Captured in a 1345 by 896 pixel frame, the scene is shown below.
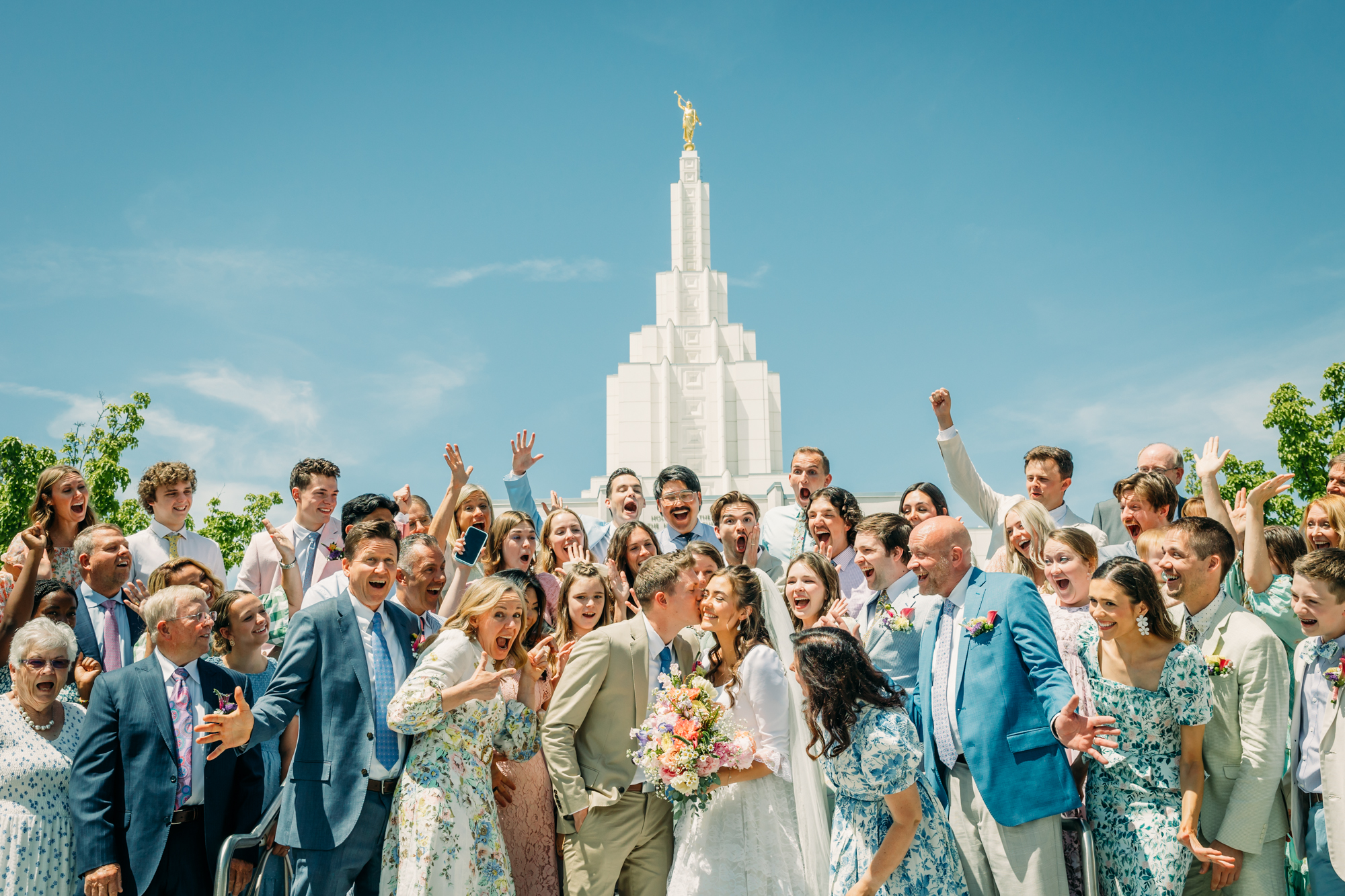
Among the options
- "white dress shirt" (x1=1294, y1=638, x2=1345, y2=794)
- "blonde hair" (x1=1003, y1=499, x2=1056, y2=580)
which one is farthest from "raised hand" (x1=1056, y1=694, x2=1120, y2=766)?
"blonde hair" (x1=1003, y1=499, x2=1056, y2=580)

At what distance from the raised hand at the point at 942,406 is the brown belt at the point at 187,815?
6.31m

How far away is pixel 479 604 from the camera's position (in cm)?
575

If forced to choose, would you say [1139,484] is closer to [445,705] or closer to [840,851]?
[840,851]

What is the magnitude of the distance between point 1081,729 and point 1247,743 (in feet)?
3.82

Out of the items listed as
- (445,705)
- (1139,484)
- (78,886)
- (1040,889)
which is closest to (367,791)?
(445,705)

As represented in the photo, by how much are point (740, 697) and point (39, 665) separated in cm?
413

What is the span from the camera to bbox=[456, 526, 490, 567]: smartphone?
8.43 m

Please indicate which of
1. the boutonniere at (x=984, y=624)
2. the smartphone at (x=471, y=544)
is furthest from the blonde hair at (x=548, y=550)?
the boutonniere at (x=984, y=624)

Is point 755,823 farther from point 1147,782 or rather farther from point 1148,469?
point 1148,469

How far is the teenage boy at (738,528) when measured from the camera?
8438 mm

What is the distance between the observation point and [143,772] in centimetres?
567

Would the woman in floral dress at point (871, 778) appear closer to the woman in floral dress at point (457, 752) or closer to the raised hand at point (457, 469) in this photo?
the woman in floral dress at point (457, 752)

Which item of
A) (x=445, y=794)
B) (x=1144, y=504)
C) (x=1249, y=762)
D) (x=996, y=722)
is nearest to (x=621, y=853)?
(x=445, y=794)

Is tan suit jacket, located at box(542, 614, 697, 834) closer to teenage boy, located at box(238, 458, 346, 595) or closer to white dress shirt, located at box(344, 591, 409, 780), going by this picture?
white dress shirt, located at box(344, 591, 409, 780)
